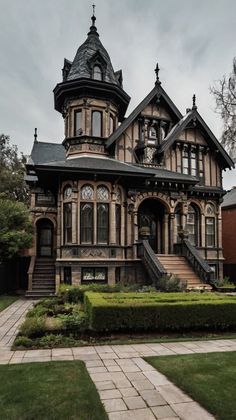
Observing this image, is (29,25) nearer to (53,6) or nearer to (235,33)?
(53,6)

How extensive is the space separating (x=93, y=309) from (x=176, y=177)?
12402 millimetres

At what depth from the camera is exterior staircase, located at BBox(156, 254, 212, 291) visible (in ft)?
53.7

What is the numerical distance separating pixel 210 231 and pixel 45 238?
34.0ft

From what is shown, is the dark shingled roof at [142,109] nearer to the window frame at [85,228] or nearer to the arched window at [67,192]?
the arched window at [67,192]

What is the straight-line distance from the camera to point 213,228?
74.0 ft

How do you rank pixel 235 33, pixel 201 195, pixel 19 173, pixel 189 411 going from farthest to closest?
pixel 19 173 < pixel 201 195 < pixel 235 33 < pixel 189 411

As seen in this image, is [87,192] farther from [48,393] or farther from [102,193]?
[48,393]

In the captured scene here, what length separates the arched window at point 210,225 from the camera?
2233cm

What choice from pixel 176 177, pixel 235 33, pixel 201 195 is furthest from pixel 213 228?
pixel 235 33

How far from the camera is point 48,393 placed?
504 cm

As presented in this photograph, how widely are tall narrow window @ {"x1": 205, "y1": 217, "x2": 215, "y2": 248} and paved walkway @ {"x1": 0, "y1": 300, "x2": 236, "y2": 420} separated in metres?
13.9

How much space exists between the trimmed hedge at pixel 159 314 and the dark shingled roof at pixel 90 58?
14.8 m

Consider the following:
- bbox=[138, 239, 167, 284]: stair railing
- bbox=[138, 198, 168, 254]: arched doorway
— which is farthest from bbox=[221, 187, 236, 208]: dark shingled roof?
bbox=[138, 239, 167, 284]: stair railing

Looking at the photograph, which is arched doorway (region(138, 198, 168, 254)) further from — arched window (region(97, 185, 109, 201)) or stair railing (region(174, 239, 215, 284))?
arched window (region(97, 185, 109, 201))
